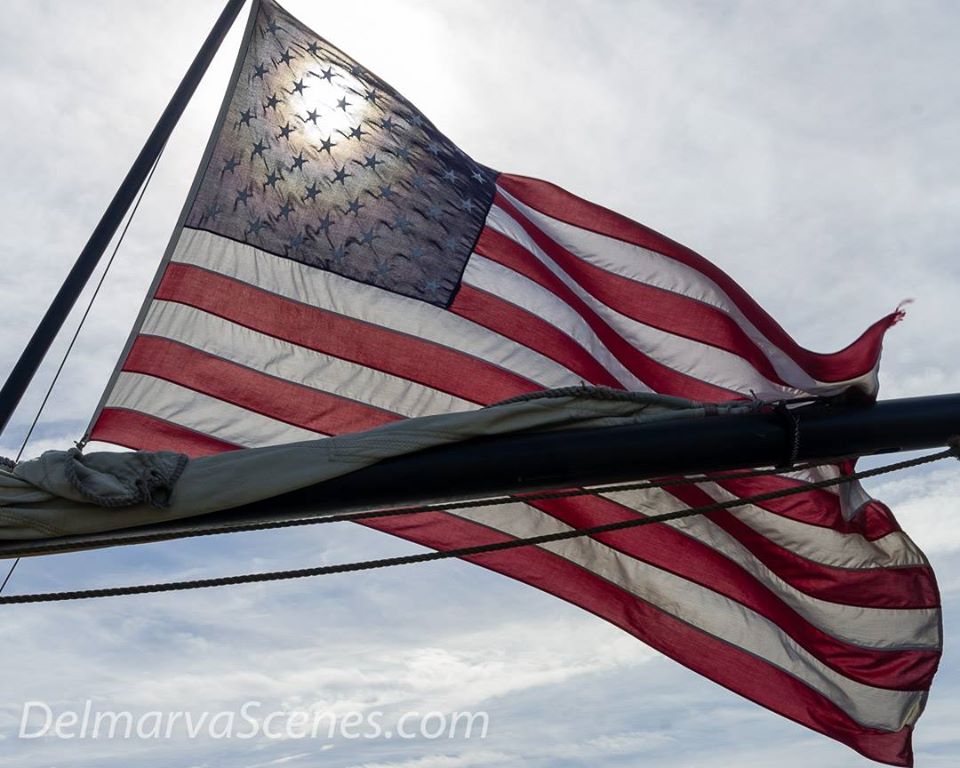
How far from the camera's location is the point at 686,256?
662 cm

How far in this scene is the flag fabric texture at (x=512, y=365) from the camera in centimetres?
646

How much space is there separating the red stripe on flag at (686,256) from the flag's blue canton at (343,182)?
30 cm

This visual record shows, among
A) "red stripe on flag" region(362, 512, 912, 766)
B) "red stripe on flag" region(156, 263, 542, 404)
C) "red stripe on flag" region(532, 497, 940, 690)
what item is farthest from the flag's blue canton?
"red stripe on flag" region(532, 497, 940, 690)

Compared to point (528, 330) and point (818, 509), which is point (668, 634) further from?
point (528, 330)

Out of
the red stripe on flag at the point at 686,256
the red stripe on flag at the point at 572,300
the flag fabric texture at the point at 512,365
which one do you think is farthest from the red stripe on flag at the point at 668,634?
the red stripe on flag at the point at 686,256

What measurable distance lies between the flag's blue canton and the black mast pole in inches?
22.0

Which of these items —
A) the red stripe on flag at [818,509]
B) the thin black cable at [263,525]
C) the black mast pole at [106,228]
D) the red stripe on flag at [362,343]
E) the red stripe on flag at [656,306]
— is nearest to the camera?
the thin black cable at [263,525]

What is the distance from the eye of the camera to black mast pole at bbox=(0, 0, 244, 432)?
5379mm

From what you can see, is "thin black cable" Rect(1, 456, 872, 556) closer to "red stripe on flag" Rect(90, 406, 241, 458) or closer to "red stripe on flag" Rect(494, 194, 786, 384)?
"red stripe on flag" Rect(494, 194, 786, 384)

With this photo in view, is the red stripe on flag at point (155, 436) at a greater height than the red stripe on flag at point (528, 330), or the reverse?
the red stripe on flag at point (528, 330)

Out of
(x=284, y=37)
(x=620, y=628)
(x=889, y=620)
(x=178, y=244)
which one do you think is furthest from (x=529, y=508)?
(x=284, y=37)

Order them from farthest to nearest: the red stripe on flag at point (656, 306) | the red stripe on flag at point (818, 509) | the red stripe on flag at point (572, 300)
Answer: the red stripe on flag at point (572, 300)
the red stripe on flag at point (656, 306)
the red stripe on flag at point (818, 509)

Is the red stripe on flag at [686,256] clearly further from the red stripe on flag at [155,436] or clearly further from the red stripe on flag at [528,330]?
the red stripe on flag at [155,436]

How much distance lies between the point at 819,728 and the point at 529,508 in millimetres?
2081
